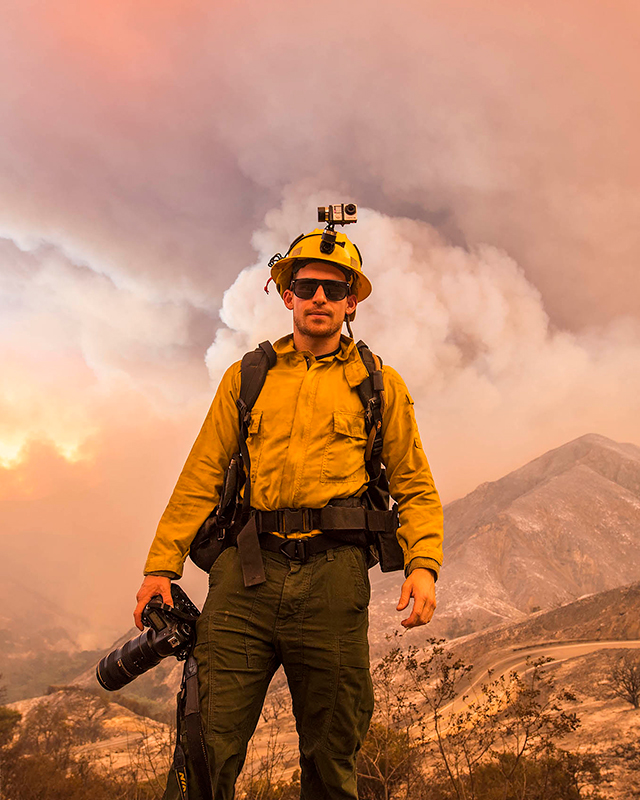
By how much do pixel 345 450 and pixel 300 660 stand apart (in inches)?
43.1

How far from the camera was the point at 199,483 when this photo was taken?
286 cm

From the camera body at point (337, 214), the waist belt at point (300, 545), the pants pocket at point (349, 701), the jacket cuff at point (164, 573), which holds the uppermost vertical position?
the camera body at point (337, 214)

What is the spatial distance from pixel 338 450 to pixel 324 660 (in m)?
1.06

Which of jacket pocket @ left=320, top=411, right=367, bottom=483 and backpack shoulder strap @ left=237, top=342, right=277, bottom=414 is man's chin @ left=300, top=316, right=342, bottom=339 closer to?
backpack shoulder strap @ left=237, top=342, right=277, bottom=414

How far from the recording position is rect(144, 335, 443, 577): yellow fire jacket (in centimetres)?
266

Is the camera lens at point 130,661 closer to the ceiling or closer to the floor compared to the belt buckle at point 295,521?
closer to the floor

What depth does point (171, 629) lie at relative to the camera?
8.38 ft

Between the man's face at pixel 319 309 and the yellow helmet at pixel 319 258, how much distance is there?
57 millimetres

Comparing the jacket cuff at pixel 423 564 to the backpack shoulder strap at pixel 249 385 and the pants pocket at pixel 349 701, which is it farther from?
the backpack shoulder strap at pixel 249 385

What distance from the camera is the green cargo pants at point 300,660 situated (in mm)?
2375

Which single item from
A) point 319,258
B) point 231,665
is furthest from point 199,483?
point 319,258

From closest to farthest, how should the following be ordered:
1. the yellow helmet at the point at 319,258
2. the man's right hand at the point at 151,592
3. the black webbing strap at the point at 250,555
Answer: the black webbing strap at the point at 250,555, the man's right hand at the point at 151,592, the yellow helmet at the point at 319,258

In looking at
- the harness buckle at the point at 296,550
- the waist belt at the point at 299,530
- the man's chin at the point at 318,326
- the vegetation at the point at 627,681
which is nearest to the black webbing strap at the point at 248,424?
the waist belt at the point at 299,530

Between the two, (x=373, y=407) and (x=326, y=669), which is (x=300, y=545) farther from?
(x=373, y=407)
